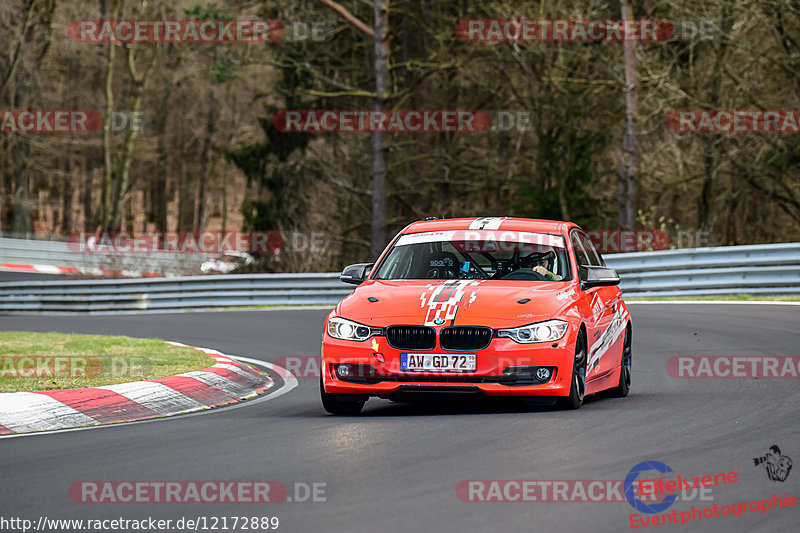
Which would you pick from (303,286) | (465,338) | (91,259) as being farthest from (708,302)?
(91,259)

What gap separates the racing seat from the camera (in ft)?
32.3

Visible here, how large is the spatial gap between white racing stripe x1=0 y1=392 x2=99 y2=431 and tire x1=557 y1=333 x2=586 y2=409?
3.59 metres

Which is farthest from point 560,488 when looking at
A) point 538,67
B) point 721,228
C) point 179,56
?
point 179,56

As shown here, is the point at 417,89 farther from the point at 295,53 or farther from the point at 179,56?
the point at 179,56

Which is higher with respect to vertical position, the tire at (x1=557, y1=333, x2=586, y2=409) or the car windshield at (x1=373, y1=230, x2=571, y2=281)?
the car windshield at (x1=373, y1=230, x2=571, y2=281)

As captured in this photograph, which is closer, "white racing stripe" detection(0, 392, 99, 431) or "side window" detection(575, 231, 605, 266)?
"white racing stripe" detection(0, 392, 99, 431)

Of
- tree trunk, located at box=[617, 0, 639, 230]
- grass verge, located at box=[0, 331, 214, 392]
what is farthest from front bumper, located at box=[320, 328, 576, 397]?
tree trunk, located at box=[617, 0, 639, 230]

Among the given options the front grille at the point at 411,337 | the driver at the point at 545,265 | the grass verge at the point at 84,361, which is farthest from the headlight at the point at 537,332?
the grass verge at the point at 84,361

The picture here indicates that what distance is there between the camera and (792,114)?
29.6 metres

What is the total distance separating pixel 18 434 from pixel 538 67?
28478mm

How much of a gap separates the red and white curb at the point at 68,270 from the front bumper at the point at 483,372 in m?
33.9

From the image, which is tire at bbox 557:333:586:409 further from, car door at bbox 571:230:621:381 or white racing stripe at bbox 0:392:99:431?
white racing stripe at bbox 0:392:99:431

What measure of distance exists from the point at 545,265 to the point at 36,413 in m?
4.28

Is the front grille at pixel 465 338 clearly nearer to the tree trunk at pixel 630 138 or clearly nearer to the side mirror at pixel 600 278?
the side mirror at pixel 600 278
